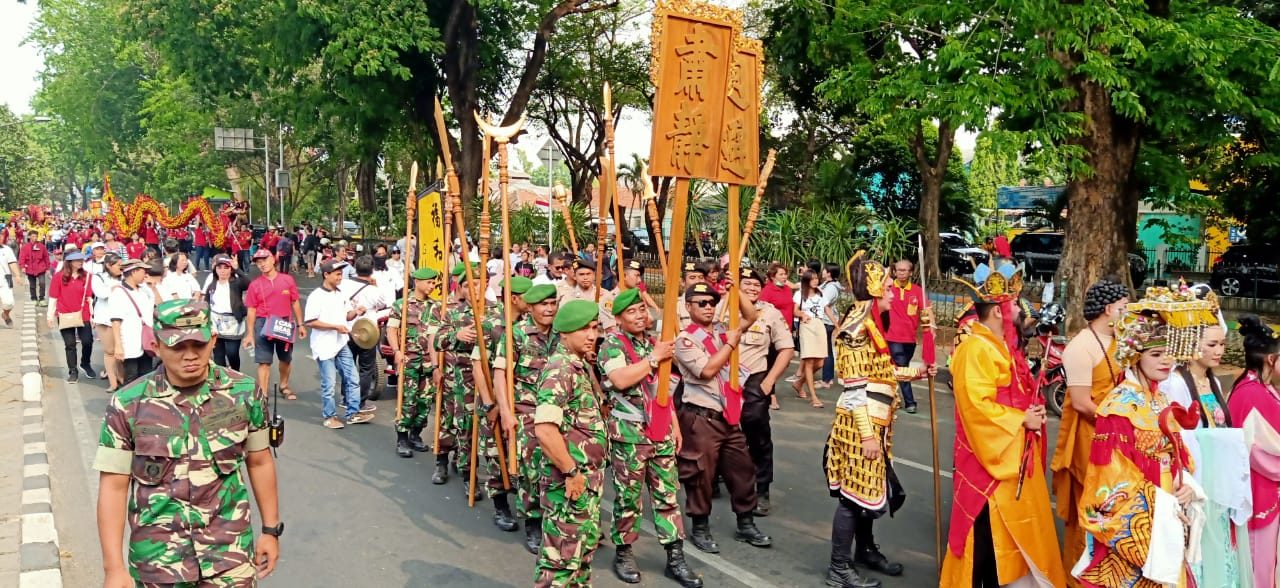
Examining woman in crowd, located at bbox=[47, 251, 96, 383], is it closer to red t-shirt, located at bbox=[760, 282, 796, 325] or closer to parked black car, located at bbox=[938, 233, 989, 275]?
red t-shirt, located at bbox=[760, 282, 796, 325]

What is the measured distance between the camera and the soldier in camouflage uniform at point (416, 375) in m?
7.99

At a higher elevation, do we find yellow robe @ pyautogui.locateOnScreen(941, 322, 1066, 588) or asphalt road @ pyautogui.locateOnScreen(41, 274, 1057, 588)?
yellow robe @ pyautogui.locateOnScreen(941, 322, 1066, 588)

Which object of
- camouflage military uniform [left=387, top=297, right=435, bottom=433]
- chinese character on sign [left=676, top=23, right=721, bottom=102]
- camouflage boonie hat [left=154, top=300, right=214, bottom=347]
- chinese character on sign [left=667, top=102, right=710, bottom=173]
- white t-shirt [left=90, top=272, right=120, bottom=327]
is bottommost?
camouflage military uniform [left=387, top=297, right=435, bottom=433]

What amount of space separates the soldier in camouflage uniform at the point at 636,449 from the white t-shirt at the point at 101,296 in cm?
729

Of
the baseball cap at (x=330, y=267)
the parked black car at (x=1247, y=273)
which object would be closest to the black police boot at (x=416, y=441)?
the baseball cap at (x=330, y=267)

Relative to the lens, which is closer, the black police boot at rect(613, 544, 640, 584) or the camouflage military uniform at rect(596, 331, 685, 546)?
the camouflage military uniform at rect(596, 331, 685, 546)

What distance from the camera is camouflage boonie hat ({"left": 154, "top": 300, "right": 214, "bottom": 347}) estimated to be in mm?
3285

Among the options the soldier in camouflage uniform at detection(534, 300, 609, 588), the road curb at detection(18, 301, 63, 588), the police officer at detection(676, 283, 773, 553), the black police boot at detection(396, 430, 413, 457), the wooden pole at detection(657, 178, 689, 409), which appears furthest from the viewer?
the black police boot at detection(396, 430, 413, 457)

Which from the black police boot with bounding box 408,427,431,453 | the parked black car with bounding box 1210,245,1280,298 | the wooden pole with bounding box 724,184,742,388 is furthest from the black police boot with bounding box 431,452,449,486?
the parked black car with bounding box 1210,245,1280,298

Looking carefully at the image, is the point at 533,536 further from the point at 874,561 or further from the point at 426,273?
the point at 426,273

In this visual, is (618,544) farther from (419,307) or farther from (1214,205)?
(1214,205)

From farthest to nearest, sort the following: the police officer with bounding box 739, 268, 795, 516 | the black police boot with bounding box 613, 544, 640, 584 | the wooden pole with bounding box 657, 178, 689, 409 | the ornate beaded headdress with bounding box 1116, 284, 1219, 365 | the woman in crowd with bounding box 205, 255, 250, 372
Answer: the woman in crowd with bounding box 205, 255, 250, 372 → the police officer with bounding box 739, 268, 795, 516 → the black police boot with bounding box 613, 544, 640, 584 → the wooden pole with bounding box 657, 178, 689, 409 → the ornate beaded headdress with bounding box 1116, 284, 1219, 365

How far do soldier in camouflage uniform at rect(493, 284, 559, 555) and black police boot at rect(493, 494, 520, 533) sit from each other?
273 millimetres

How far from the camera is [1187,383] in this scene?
4555mm
